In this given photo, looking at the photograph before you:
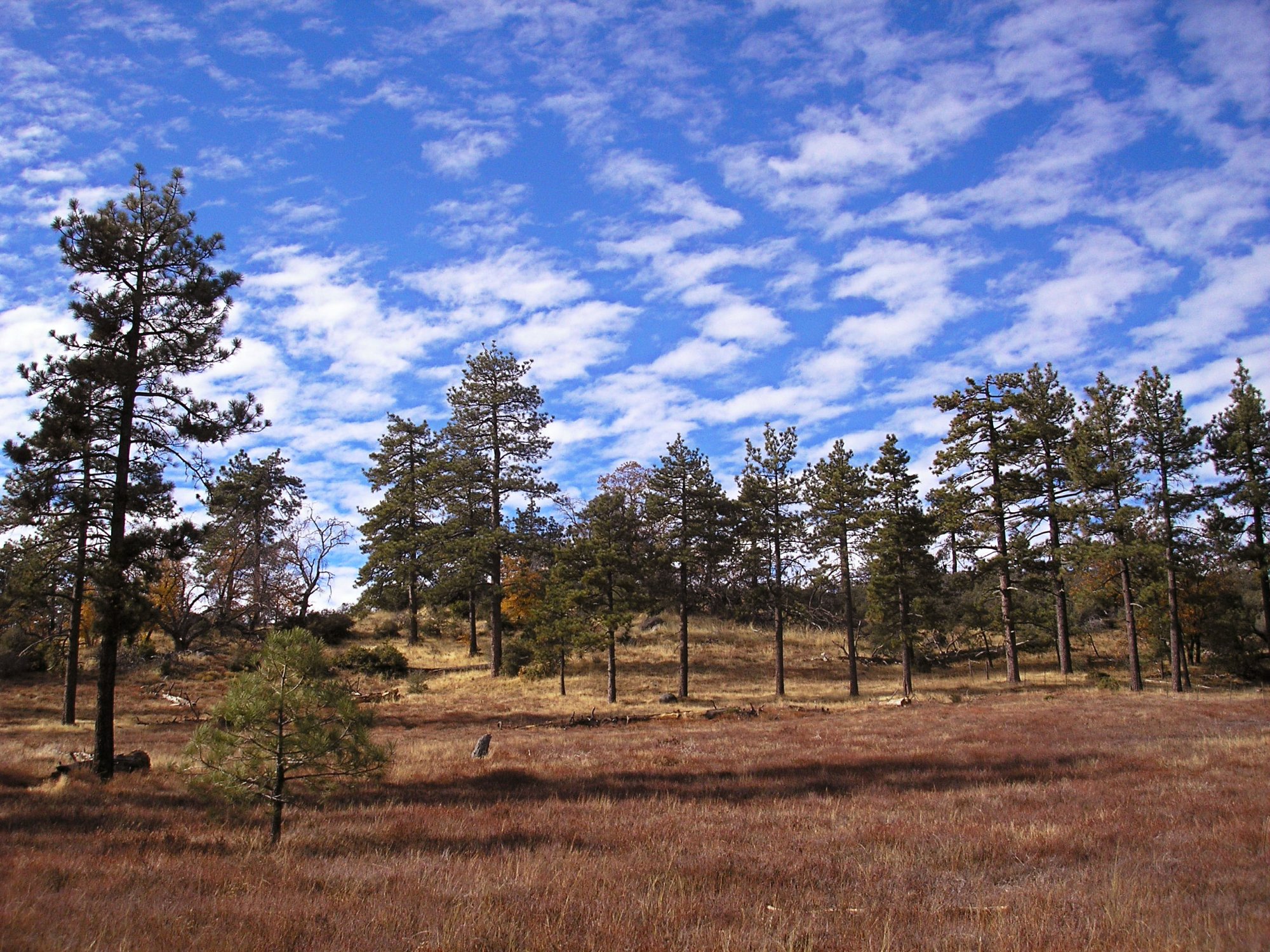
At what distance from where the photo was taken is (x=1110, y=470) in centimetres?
3303

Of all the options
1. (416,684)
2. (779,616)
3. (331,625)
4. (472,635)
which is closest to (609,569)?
(779,616)

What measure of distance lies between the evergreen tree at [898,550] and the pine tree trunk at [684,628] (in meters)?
9.19

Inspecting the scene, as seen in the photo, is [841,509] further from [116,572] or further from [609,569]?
[116,572]

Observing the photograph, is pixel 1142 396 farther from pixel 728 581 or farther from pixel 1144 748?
pixel 728 581

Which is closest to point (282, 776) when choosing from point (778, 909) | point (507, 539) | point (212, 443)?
point (778, 909)

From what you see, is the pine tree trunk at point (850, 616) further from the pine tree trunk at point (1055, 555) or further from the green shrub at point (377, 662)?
the green shrub at point (377, 662)

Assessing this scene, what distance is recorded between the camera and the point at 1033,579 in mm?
37000

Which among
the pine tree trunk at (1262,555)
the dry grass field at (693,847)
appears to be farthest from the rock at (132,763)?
the pine tree trunk at (1262,555)

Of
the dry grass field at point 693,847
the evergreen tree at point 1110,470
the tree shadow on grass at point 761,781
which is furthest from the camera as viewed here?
the evergreen tree at point 1110,470

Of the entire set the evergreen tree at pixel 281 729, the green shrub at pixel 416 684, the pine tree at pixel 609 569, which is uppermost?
the pine tree at pixel 609 569

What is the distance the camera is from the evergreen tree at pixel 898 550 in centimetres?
3794

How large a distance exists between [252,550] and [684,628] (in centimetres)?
3174

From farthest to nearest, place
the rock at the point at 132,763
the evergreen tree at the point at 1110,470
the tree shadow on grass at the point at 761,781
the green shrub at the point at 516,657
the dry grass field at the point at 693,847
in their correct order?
the green shrub at the point at 516,657 < the evergreen tree at the point at 1110,470 < the rock at the point at 132,763 < the tree shadow on grass at the point at 761,781 < the dry grass field at the point at 693,847

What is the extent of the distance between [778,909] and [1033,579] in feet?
114
